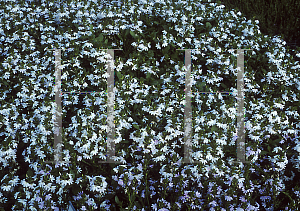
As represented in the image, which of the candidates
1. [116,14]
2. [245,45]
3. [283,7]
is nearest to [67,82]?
[116,14]

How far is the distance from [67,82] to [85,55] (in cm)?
77

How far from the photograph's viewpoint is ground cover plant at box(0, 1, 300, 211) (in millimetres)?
3469

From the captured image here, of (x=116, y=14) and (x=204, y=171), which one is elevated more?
(x=116, y=14)

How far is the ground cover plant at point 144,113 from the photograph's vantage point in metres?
3.47

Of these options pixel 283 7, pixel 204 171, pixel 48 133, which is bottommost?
pixel 204 171

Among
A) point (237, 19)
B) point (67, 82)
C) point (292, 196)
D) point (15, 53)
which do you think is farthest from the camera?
point (237, 19)

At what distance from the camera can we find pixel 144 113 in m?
4.46

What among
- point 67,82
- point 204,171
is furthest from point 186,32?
point 204,171

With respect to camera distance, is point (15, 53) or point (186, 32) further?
point (186, 32)

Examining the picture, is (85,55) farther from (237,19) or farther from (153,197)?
(237,19)

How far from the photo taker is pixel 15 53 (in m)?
4.95

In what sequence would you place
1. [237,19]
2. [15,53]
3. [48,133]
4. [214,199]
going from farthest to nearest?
1. [237,19]
2. [15,53]
3. [48,133]
4. [214,199]

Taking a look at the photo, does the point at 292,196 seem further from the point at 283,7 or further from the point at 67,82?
the point at 283,7

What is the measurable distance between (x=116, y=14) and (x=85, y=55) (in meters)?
0.97
